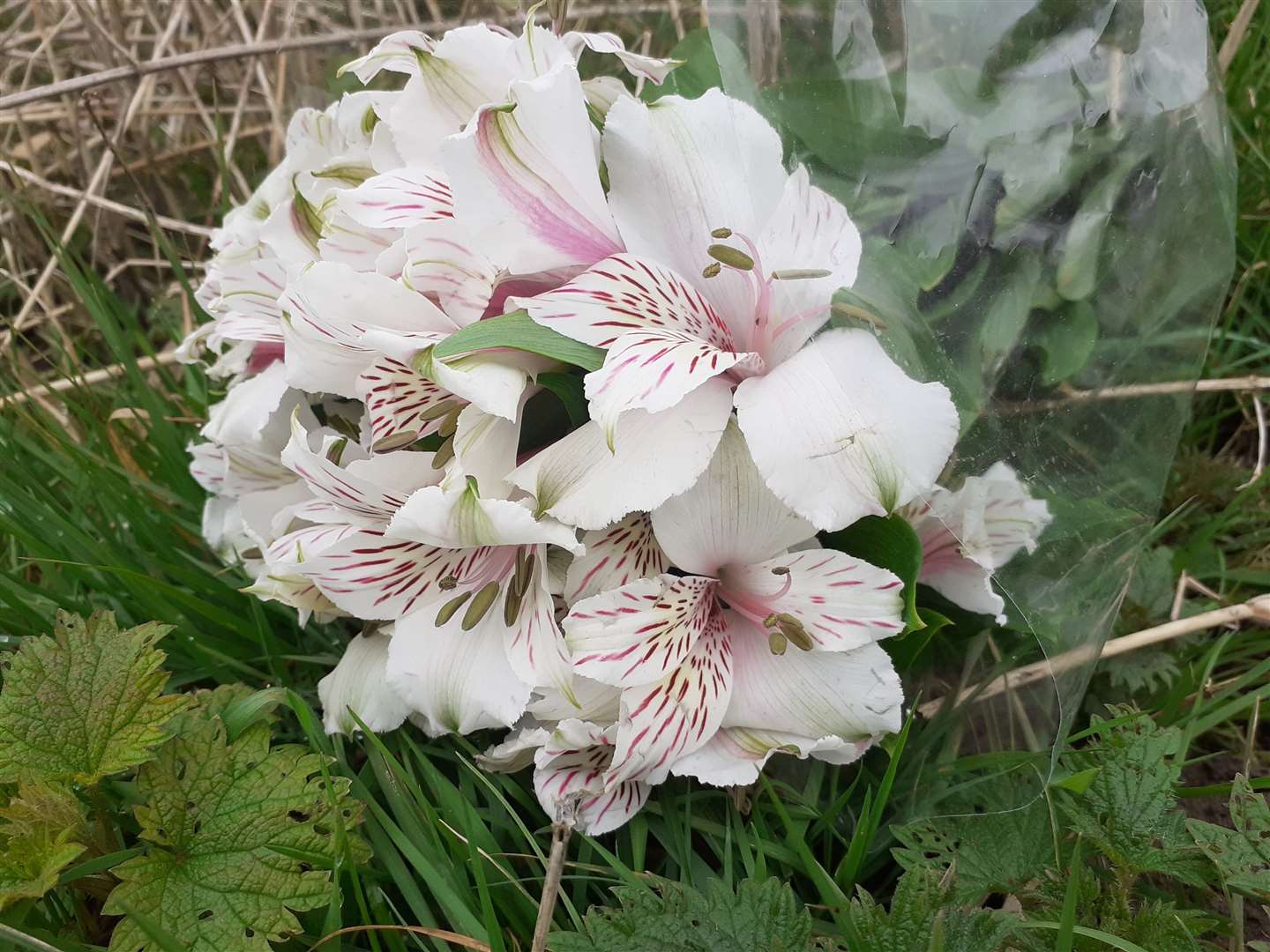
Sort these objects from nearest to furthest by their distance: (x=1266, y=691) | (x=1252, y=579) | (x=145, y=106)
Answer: (x=1266, y=691), (x=1252, y=579), (x=145, y=106)

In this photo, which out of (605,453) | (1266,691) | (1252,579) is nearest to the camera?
(605,453)

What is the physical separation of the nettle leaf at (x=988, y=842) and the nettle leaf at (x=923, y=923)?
0.07 meters

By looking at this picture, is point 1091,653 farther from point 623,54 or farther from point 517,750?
point 623,54

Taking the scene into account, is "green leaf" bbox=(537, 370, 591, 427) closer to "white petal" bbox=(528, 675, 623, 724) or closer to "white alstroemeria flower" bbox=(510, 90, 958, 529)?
"white alstroemeria flower" bbox=(510, 90, 958, 529)

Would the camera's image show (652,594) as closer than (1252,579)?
Yes

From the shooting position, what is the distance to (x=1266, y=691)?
1.09 meters

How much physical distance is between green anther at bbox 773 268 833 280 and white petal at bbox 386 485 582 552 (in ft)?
0.86

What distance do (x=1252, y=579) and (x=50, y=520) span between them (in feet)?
4.98

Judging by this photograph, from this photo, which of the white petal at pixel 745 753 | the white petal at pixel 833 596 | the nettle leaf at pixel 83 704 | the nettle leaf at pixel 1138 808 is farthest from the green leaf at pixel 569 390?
the nettle leaf at pixel 1138 808

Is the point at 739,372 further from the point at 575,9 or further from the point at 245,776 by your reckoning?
the point at 575,9

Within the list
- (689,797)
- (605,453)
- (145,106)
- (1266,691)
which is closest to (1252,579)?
(1266,691)

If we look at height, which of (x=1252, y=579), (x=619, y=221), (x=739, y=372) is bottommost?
(x=1252, y=579)

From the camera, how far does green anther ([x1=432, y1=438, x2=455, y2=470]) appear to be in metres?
0.86

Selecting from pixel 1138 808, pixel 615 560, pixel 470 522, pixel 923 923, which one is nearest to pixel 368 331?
pixel 470 522
